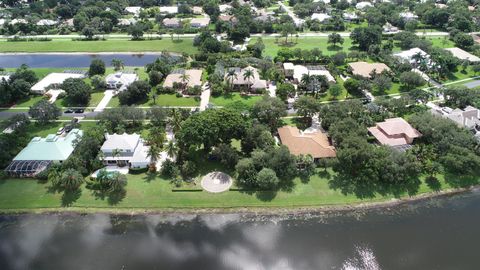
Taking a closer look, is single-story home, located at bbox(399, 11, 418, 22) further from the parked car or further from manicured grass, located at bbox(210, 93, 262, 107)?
the parked car

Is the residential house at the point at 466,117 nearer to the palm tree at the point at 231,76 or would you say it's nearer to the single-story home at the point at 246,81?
the single-story home at the point at 246,81

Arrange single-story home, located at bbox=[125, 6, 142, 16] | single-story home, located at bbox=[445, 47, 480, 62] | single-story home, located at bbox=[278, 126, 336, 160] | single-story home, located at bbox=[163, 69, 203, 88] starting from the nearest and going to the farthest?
single-story home, located at bbox=[278, 126, 336, 160]
single-story home, located at bbox=[163, 69, 203, 88]
single-story home, located at bbox=[445, 47, 480, 62]
single-story home, located at bbox=[125, 6, 142, 16]

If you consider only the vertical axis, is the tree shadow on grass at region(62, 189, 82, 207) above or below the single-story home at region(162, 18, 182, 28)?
below

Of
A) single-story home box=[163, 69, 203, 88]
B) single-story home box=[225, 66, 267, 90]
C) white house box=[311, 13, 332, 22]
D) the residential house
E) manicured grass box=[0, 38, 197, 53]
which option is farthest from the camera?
white house box=[311, 13, 332, 22]

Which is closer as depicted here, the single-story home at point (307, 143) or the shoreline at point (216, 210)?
the shoreline at point (216, 210)

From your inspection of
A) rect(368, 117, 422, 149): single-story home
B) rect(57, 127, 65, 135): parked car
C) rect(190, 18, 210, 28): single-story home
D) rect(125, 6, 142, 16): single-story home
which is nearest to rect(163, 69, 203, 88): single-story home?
rect(57, 127, 65, 135): parked car

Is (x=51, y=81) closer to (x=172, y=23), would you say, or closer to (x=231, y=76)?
(x=231, y=76)

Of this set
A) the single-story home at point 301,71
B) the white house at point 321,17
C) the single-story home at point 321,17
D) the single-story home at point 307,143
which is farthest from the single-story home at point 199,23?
the single-story home at point 307,143

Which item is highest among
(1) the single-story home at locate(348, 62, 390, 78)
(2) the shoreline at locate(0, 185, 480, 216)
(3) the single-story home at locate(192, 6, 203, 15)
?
(3) the single-story home at locate(192, 6, 203, 15)
